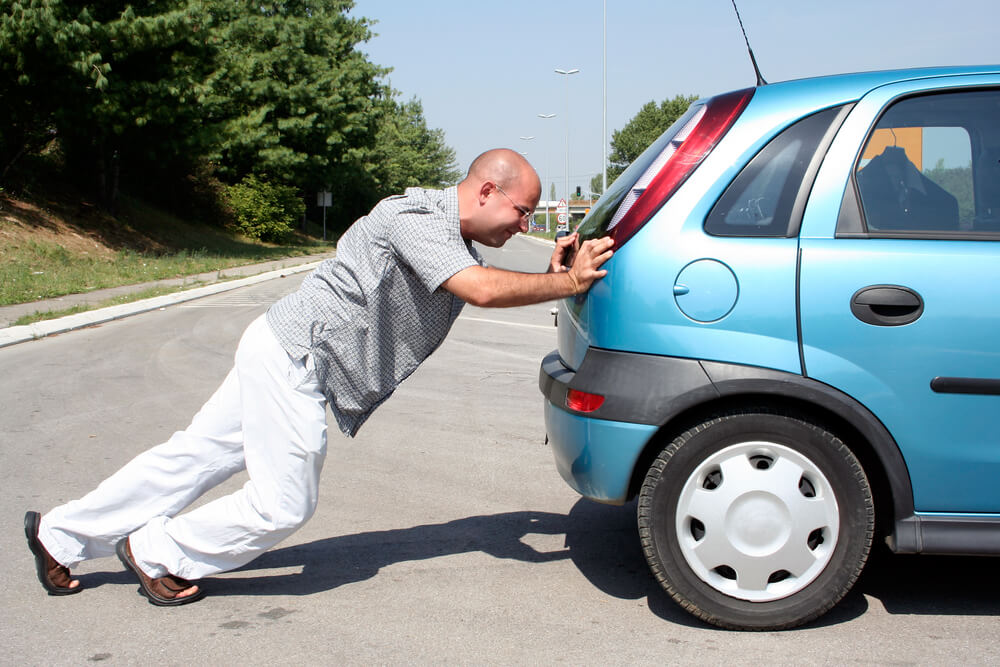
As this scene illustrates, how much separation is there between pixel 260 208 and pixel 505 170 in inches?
1389

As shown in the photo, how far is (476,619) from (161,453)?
1.25 m

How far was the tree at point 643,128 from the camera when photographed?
98.7 m

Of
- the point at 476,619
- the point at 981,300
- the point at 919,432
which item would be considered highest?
the point at 981,300

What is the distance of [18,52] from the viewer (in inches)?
795

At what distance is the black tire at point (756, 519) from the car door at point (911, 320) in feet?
0.70

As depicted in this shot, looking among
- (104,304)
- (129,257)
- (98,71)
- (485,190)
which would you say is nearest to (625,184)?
(485,190)

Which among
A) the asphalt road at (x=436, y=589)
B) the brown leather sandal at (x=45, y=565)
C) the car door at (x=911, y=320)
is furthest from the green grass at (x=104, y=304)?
the car door at (x=911, y=320)

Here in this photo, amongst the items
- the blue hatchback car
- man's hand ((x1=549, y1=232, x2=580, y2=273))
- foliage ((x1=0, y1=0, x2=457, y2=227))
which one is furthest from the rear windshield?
foliage ((x1=0, y1=0, x2=457, y2=227))

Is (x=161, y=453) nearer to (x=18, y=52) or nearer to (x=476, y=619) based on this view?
(x=476, y=619)

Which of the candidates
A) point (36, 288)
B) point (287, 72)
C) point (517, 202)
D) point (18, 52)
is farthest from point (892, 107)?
point (287, 72)

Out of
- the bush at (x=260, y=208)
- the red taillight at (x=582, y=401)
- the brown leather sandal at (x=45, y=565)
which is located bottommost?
the brown leather sandal at (x=45, y=565)

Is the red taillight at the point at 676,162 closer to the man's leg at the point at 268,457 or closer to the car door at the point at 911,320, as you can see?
the car door at the point at 911,320

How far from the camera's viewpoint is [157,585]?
3.27m

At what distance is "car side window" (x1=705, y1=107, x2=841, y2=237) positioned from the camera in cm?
297
